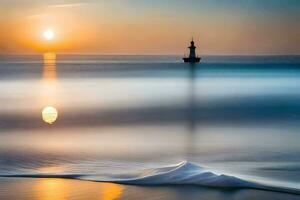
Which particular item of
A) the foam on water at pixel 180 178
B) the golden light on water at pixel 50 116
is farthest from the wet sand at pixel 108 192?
the golden light on water at pixel 50 116

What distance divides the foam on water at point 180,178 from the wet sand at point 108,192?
301 millimetres

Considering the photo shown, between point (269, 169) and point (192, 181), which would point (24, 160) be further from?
point (269, 169)

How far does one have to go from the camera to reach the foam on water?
34.6 ft

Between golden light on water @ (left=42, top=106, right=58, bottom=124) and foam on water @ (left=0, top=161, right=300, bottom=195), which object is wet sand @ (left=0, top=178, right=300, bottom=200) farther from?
golden light on water @ (left=42, top=106, right=58, bottom=124)

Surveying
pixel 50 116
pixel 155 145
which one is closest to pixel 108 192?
pixel 155 145

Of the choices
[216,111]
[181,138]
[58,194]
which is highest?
[216,111]

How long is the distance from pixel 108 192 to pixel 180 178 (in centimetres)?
178

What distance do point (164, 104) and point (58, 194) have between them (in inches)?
1063

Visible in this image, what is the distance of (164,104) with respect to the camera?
120 ft

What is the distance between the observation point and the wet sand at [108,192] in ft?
31.8

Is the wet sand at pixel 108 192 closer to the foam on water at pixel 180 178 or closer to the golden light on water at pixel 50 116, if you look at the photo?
the foam on water at pixel 180 178

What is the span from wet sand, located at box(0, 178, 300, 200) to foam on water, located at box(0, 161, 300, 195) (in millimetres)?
301

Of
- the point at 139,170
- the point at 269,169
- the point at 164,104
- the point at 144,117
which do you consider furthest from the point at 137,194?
the point at 164,104

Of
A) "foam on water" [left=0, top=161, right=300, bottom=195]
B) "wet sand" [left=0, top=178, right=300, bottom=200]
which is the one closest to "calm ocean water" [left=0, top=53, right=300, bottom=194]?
"foam on water" [left=0, top=161, right=300, bottom=195]
